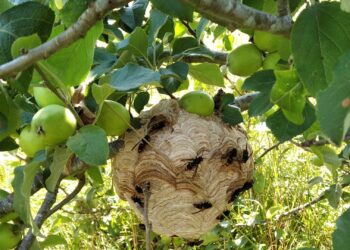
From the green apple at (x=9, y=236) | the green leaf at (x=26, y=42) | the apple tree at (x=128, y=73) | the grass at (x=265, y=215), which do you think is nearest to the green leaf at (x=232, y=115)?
the apple tree at (x=128, y=73)

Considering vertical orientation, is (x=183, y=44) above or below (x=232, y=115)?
above

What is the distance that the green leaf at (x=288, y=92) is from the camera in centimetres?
91

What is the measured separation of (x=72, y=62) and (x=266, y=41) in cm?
39

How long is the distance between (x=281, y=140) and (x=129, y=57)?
366 mm

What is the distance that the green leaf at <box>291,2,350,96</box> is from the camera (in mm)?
752

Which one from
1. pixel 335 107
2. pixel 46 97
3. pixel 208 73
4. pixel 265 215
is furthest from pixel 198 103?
pixel 265 215

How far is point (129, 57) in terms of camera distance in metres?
1.20

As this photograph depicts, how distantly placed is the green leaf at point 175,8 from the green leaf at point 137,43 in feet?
0.69

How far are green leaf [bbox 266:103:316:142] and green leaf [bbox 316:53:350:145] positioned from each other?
0.59 metres

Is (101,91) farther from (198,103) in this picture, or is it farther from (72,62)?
(198,103)

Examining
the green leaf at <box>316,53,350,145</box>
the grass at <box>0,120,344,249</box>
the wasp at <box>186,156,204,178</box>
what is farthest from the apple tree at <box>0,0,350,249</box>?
the grass at <box>0,120,344,249</box>

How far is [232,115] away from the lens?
54.9 inches

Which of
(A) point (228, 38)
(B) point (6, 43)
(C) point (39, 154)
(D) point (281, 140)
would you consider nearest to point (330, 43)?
(D) point (281, 140)

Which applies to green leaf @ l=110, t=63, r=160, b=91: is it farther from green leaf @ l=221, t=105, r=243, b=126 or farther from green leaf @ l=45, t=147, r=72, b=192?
green leaf @ l=221, t=105, r=243, b=126
